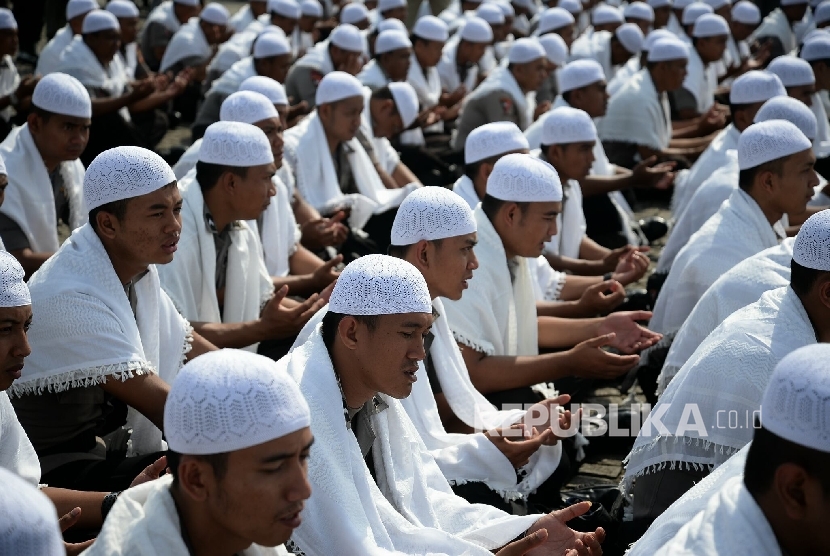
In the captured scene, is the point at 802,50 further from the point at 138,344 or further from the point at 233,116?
the point at 138,344

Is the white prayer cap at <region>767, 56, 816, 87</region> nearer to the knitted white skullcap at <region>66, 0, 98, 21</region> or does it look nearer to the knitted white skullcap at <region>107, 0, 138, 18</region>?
the knitted white skullcap at <region>66, 0, 98, 21</region>

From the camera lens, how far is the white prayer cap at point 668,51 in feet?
31.3

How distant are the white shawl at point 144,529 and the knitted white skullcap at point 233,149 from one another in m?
2.78

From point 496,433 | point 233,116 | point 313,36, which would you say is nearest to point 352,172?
point 233,116

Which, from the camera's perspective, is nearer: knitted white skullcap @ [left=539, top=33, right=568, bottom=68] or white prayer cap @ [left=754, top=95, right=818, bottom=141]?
white prayer cap @ [left=754, top=95, right=818, bottom=141]

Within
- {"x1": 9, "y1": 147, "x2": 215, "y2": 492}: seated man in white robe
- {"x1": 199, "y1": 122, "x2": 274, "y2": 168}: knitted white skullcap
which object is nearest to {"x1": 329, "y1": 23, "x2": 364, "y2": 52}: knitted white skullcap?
{"x1": 199, "y1": 122, "x2": 274, "y2": 168}: knitted white skullcap

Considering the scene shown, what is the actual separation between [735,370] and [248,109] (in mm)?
3510

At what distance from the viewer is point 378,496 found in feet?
10.3

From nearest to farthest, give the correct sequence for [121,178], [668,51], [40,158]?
[121,178], [40,158], [668,51]

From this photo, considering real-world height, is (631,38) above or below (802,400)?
below

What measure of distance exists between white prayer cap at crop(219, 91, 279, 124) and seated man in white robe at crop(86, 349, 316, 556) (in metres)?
3.93

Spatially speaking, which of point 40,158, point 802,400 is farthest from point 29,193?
point 802,400

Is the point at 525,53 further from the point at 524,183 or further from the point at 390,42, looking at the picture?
the point at 524,183

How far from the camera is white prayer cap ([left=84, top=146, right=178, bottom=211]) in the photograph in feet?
12.5
